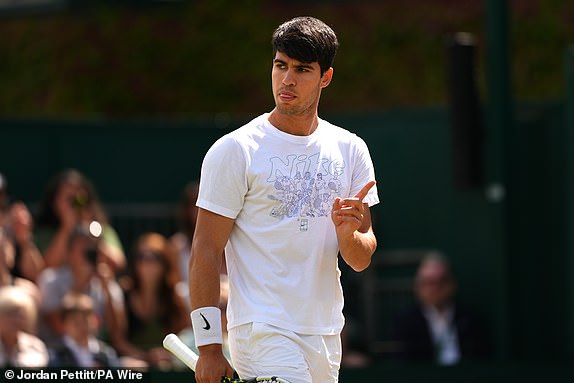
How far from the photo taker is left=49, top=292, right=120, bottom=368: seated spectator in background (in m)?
8.97

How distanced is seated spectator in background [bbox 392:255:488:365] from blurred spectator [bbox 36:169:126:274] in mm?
2367

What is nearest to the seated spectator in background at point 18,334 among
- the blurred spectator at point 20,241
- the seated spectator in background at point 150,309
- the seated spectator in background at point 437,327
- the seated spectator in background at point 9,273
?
the seated spectator in background at point 9,273

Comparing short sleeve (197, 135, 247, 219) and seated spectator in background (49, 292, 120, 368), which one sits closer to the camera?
short sleeve (197, 135, 247, 219)

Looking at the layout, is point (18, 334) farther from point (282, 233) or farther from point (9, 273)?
point (282, 233)

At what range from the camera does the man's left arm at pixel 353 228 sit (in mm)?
5371

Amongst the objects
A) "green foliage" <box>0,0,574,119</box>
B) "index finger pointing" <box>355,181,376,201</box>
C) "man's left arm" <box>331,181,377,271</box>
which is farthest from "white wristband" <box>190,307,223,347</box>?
Answer: "green foliage" <box>0,0,574,119</box>

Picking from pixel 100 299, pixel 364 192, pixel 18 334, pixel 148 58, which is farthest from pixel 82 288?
pixel 148 58

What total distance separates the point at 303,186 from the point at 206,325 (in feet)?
2.31

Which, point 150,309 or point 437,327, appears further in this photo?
point 437,327

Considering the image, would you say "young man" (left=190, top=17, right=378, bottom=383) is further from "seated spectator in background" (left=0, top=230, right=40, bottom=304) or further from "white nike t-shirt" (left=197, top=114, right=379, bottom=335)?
"seated spectator in background" (left=0, top=230, right=40, bottom=304)

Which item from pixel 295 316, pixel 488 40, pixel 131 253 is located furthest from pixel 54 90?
pixel 295 316

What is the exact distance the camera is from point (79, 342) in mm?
9125

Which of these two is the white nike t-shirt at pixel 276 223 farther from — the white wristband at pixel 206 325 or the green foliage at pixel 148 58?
the green foliage at pixel 148 58

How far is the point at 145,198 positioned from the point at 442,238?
9.49 ft
